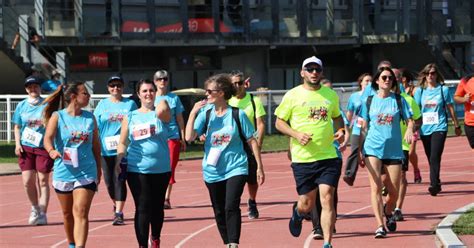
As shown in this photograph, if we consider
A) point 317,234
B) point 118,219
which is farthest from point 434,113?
point 118,219

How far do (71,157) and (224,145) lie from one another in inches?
56.3

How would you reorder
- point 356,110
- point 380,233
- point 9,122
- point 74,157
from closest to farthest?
point 74,157
point 380,233
point 356,110
point 9,122

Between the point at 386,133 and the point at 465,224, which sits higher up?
the point at 386,133

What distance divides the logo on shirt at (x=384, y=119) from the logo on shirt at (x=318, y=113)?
5.68ft

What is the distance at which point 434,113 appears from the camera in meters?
16.6

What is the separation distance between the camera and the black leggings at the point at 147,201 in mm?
10844

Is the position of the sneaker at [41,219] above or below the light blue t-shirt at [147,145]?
below

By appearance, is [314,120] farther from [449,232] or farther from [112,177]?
[112,177]

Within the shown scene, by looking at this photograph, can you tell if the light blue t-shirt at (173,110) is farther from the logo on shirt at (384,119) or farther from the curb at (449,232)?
the curb at (449,232)

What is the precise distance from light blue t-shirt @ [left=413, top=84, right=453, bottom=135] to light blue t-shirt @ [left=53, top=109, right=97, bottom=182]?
6.94m

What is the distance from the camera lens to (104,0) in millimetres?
38656

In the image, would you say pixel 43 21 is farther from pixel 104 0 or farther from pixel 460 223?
pixel 460 223

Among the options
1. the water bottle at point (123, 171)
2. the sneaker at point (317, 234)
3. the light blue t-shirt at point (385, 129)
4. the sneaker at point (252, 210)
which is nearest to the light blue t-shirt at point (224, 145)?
the water bottle at point (123, 171)

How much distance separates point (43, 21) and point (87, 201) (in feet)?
87.1
